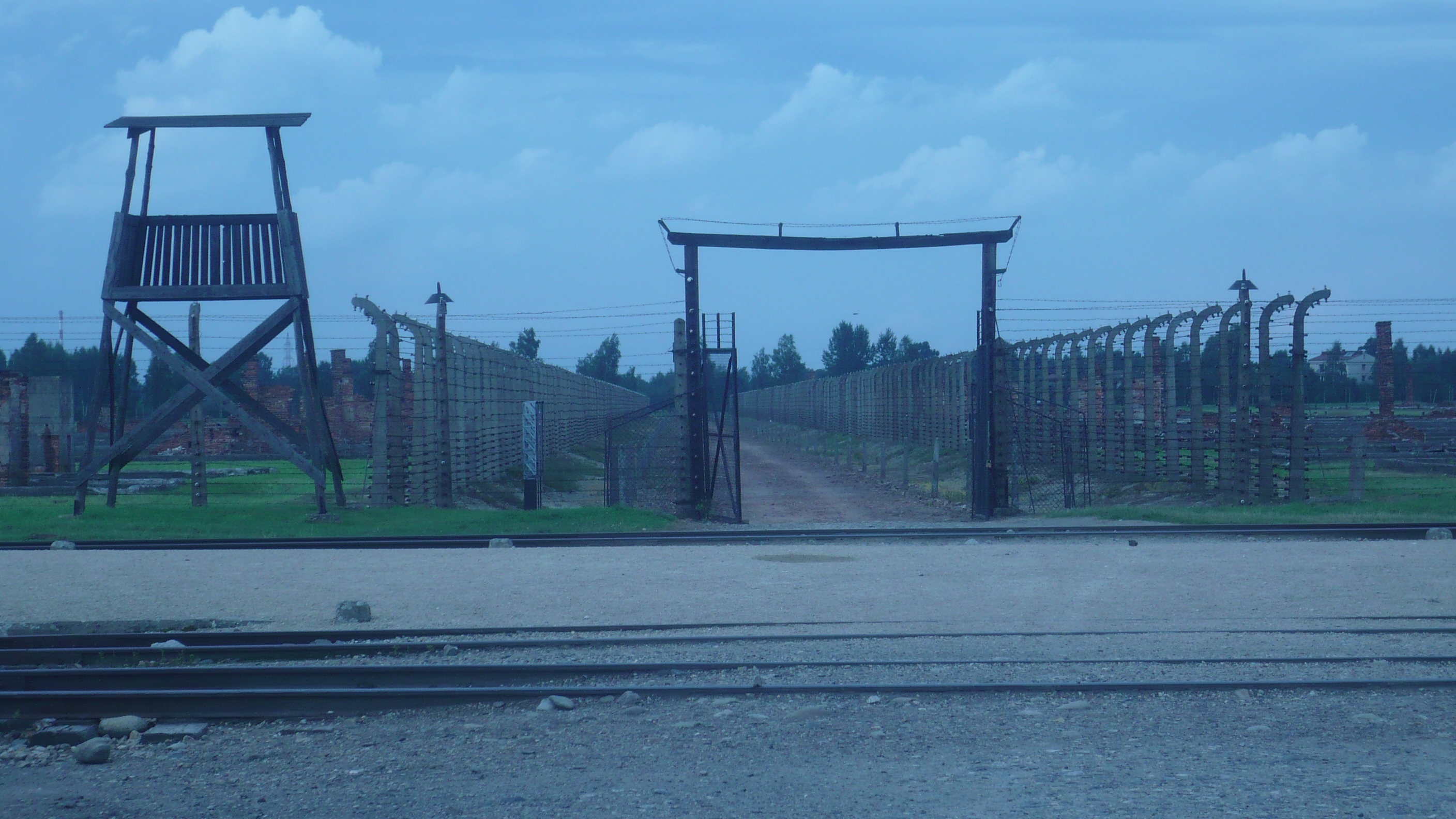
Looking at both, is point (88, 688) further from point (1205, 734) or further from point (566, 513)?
point (566, 513)

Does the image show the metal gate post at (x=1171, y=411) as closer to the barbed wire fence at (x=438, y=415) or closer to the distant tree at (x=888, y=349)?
the barbed wire fence at (x=438, y=415)

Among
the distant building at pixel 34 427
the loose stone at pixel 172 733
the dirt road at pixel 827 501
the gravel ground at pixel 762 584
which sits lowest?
the dirt road at pixel 827 501

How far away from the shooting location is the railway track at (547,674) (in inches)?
261

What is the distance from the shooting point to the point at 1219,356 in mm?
19359

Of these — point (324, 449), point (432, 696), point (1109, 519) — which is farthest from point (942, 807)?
point (324, 449)

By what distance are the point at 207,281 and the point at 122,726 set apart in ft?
37.2

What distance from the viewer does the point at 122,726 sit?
625cm

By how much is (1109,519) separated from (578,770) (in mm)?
12756

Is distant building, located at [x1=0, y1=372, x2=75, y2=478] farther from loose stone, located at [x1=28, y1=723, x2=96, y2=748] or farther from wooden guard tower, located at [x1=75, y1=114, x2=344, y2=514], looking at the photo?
loose stone, located at [x1=28, y1=723, x2=96, y2=748]

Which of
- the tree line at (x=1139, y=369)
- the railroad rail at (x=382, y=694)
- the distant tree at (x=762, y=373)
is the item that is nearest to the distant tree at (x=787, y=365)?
the distant tree at (x=762, y=373)

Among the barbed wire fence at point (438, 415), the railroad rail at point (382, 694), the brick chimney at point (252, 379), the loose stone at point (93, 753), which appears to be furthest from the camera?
the brick chimney at point (252, 379)

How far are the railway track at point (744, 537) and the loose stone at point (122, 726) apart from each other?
25.1ft

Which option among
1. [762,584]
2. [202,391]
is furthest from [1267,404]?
[202,391]

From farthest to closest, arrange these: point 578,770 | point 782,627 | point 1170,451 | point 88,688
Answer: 1. point 1170,451
2. point 782,627
3. point 88,688
4. point 578,770
